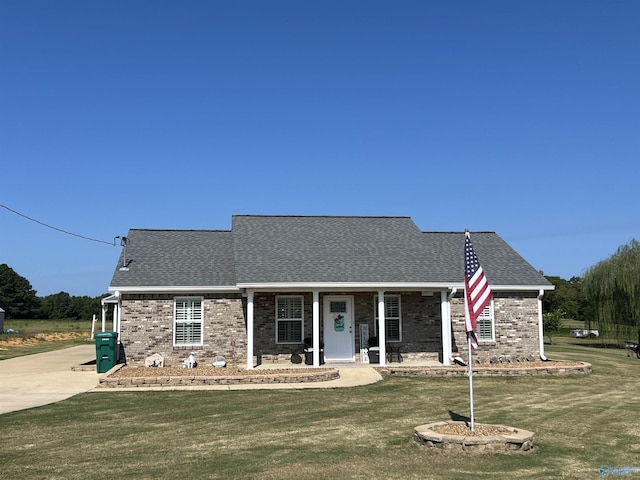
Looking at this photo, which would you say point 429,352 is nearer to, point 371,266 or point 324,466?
point 371,266

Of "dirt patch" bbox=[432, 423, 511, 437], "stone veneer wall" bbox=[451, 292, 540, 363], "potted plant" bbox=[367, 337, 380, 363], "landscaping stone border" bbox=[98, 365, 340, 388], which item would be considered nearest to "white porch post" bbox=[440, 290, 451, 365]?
"stone veneer wall" bbox=[451, 292, 540, 363]

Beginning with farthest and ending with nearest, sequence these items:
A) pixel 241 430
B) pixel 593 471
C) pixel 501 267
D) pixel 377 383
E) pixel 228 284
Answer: pixel 501 267 < pixel 228 284 < pixel 377 383 < pixel 241 430 < pixel 593 471

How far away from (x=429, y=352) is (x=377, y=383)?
191 inches

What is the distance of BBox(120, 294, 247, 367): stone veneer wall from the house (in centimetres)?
3

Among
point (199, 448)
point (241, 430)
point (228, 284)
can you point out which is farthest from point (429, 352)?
point (199, 448)

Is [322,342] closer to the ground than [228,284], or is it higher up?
closer to the ground

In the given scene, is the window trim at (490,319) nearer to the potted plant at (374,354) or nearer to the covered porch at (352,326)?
the covered porch at (352,326)

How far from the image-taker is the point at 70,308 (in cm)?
9825

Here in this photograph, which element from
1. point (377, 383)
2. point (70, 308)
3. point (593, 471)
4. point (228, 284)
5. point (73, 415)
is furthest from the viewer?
point (70, 308)

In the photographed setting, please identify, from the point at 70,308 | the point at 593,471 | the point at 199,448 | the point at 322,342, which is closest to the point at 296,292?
the point at 322,342

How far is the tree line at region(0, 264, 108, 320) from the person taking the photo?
9881cm

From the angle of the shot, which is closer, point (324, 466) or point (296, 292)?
point (324, 466)

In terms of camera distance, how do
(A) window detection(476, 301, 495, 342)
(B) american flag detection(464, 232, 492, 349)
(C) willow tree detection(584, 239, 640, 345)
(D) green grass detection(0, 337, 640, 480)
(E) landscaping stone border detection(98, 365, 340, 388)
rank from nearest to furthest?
1. (D) green grass detection(0, 337, 640, 480)
2. (B) american flag detection(464, 232, 492, 349)
3. (E) landscaping stone border detection(98, 365, 340, 388)
4. (A) window detection(476, 301, 495, 342)
5. (C) willow tree detection(584, 239, 640, 345)

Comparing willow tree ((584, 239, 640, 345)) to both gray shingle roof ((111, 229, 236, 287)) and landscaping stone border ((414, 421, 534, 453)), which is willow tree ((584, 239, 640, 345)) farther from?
landscaping stone border ((414, 421, 534, 453))
